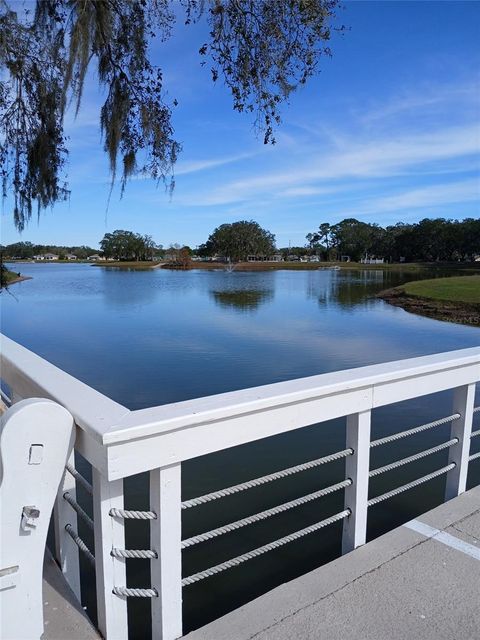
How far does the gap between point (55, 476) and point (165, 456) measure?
0.32m

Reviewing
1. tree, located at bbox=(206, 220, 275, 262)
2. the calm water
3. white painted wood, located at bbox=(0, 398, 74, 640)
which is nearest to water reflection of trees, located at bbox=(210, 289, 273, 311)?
the calm water

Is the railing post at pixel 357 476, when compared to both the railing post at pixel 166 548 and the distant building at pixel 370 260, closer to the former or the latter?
the railing post at pixel 166 548

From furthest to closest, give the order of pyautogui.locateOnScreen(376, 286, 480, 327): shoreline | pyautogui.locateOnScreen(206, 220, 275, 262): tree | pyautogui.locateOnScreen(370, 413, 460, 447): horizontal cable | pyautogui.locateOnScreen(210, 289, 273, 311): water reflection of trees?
pyautogui.locateOnScreen(206, 220, 275, 262): tree, pyautogui.locateOnScreen(210, 289, 273, 311): water reflection of trees, pyautogui.locateOnScreen(376, 286, 480, 327): shoreline, pyautogui.locateOnScreen(370, 413, 460, 447): horizontal cable

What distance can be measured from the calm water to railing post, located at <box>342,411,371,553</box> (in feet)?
4.50

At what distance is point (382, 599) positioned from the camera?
1802mm

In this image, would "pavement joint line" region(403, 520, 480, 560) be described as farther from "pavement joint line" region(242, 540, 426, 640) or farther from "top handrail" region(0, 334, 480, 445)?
"top handrail" region(0, 334, 480, 445)

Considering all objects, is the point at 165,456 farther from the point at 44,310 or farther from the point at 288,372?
the point at 44,310

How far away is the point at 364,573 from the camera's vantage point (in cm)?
197

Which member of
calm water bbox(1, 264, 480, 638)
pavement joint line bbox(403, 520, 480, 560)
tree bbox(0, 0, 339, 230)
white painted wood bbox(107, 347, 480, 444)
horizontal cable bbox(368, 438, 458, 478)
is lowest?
calm water bbox(1, 264, 480, 638)

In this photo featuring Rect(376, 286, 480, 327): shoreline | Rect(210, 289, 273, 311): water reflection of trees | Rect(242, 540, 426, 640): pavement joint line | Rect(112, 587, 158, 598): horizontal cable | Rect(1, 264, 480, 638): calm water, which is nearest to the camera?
Rect(112, 587, 158, 598): horizontal cable

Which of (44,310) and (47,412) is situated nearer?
(47,412)

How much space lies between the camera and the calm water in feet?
12.3

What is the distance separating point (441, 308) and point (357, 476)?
72.3ft

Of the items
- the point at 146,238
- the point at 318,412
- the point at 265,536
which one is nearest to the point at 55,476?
the point at 318,412
